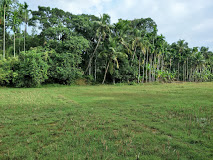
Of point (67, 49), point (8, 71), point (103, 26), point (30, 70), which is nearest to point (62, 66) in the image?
point (67, 49)

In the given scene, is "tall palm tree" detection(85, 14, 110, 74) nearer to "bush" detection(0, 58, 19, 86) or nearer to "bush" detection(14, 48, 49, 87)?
"bush" detection(14, 48, 49, 87)

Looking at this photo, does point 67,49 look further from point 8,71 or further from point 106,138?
point 106,138

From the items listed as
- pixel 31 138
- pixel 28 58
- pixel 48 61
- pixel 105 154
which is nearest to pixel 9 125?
pixel 31 138

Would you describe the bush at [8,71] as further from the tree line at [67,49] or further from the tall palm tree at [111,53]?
the tall palm tree at [111,53]

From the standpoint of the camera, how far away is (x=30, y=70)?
23.3 meters

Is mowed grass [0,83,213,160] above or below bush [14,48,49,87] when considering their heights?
below

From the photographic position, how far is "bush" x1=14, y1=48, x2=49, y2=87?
23469mm

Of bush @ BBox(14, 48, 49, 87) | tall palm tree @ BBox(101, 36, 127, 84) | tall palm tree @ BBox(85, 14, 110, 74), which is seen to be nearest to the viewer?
bush @ BBox(14, 48, 49, 87)

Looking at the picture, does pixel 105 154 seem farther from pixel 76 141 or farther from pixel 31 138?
pixel 31 138

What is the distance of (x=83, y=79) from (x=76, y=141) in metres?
29.0

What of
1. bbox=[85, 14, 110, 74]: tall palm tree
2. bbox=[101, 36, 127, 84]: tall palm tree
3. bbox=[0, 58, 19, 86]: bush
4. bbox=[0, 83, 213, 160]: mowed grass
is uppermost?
bbox=[85, 14, 110, 74]: tall palm tree

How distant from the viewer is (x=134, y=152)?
416 centimetres

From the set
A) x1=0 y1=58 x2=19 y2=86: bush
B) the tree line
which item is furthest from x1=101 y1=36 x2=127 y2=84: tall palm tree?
x1=0 y1=58 x2=19 y2=86: bush

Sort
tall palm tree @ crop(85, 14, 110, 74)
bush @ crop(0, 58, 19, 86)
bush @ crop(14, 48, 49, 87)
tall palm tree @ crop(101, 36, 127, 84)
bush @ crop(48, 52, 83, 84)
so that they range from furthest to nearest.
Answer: tall palm tree @ crop(85, 14, 110, 74) < tall palm tree @ crop(101, 36, 127, 84) < bush @ crop(48, 52, 83, 84) < bush @ crop(14, 48, 49, 87) < bush @ crop(0, 58, 19, 86)
